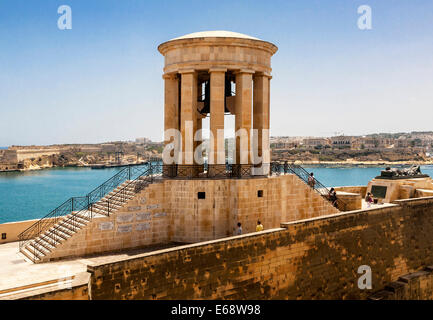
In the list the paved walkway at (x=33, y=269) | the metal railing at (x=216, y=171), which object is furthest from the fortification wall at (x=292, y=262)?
the metal railing at (x=216, y=171)

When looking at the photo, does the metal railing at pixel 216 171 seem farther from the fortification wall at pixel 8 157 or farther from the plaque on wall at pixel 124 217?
the fortification wall at pixel 8 157

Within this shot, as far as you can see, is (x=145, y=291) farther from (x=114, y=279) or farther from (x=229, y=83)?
(x=229, y=83)

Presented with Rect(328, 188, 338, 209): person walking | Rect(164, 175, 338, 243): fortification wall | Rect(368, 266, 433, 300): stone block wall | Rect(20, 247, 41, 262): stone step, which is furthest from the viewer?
Rect(328, 188, 338, 209): person walking

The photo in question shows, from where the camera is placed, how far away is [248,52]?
15555 mm

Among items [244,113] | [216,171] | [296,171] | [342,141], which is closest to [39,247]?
[216,171]

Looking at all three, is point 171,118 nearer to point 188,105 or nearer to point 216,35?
point 188,105

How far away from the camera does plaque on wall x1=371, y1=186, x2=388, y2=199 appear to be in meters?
21.2

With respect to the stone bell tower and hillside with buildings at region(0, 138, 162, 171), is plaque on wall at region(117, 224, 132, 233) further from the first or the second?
hillside with buildings at region(0, 138, 162, 171)

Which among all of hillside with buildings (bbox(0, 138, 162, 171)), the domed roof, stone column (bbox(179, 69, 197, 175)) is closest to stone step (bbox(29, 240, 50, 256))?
stone column (bbox(179, 69, 197, 175))

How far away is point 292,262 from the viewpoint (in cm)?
1321

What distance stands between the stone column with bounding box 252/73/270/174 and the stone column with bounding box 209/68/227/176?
1858 mm

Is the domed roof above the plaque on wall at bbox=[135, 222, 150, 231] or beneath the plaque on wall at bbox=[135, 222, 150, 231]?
above

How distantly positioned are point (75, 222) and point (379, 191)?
1584cm

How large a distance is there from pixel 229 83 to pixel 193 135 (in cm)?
373
